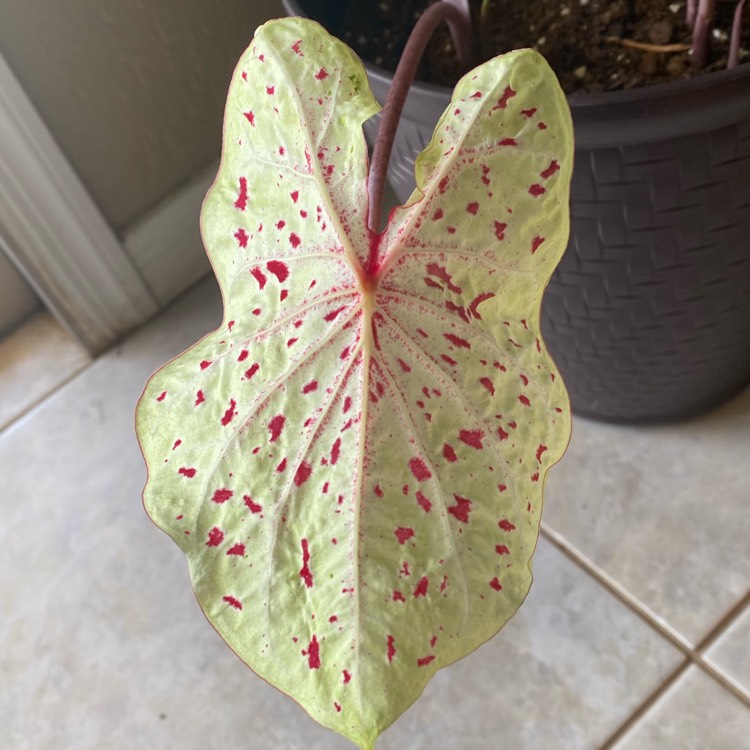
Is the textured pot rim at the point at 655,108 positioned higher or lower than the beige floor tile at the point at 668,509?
higher

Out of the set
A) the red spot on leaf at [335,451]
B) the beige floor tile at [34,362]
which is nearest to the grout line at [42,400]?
Answer: the beige floor tile at [34,362]

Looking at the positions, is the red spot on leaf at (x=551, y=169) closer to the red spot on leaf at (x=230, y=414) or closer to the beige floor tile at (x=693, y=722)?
the red spot on leaf at (x=230, y=414)

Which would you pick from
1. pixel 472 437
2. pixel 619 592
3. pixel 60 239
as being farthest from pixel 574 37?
pixel 60 239

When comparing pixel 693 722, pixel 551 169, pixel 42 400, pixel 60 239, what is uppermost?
pixel 551 169

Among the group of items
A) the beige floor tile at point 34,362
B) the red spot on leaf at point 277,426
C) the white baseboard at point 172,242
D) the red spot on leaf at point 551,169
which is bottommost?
the beige floor tile at point 34,362

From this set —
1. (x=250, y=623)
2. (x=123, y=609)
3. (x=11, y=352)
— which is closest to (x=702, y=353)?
(x=250, y=623)

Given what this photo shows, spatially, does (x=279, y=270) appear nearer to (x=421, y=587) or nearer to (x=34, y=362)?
(x=421, y=587)

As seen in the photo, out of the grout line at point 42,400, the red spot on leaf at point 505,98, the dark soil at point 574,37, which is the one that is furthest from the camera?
the grout line at point 42,400
